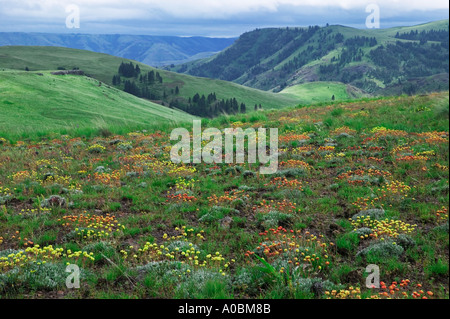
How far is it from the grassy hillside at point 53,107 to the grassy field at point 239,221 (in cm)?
1477

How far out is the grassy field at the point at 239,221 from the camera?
6344mm

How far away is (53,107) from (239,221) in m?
39.6

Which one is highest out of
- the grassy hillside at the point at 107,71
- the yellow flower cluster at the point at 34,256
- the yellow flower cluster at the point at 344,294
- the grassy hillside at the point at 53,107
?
the grassy hillside at the point at 107,71

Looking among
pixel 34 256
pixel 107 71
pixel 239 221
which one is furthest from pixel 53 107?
pixel 107 71

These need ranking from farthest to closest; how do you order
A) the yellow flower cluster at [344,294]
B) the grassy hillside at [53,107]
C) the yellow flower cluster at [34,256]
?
1. the grassy hillside at [53,107]
2. the yellow flower cluster at [34,256]
3. the yellow flower cluster at [344,294]

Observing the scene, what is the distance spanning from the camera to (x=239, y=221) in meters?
9.62

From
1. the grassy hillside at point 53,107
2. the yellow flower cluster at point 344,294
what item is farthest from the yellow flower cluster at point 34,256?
the grassy hillside at point 53,107

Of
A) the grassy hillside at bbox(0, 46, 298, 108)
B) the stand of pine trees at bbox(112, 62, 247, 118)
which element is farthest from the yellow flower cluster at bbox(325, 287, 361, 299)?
the grassy hillside at bbox(0, 46, 298, 108)

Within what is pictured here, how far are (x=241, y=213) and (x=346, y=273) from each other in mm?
4232

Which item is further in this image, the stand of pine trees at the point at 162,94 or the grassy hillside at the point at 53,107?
the stand of pine trees at the point at 162,94

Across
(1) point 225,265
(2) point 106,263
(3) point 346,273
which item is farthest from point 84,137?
(3) point 346,273

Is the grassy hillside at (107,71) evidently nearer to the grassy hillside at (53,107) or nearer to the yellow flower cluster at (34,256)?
the grassy hillside at (53,107)

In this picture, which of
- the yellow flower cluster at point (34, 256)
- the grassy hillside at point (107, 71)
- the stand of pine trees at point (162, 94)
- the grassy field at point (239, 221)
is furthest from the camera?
the grassy hillside at point (107, 71)
